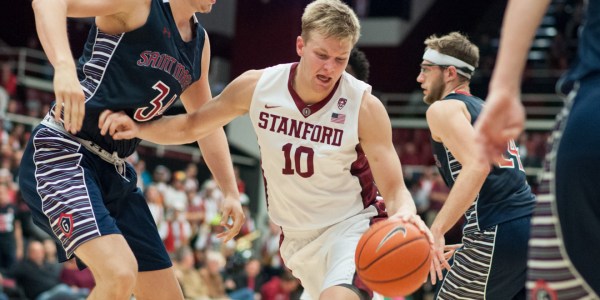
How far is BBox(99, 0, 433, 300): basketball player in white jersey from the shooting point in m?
4.35

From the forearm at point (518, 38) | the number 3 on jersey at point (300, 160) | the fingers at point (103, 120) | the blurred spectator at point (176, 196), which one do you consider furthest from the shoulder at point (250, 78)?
the blurred spectator at point (176, 196)

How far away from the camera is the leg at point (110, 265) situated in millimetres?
4062

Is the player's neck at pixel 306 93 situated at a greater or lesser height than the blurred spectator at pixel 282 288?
greater

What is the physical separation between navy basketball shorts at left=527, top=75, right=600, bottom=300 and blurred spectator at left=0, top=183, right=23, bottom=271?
966 centimetres

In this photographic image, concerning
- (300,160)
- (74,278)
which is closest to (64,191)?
(300,160)

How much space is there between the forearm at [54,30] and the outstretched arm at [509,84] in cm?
199

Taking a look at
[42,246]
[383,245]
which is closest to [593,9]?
[383,245]

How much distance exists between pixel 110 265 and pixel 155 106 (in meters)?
0.98

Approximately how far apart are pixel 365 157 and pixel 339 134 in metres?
0.26

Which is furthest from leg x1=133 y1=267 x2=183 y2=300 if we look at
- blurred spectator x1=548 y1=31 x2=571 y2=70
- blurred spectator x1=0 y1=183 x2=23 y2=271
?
blurred spectator x1=548 y1=31 x2=571 y2=70

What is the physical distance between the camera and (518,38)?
2.41 m

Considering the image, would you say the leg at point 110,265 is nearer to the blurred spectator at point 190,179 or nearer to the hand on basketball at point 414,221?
the hand on basketball at point 414,221

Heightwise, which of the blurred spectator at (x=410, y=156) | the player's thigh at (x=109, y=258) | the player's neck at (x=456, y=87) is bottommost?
the blurred spectator at (x=410, y=156)

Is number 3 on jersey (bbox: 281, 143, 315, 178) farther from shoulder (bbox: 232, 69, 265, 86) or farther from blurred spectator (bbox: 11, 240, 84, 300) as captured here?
blurred spectator (bbox: 11, 240, 84, 300)
